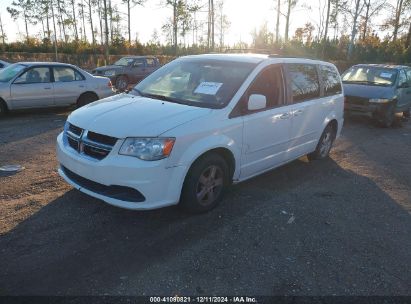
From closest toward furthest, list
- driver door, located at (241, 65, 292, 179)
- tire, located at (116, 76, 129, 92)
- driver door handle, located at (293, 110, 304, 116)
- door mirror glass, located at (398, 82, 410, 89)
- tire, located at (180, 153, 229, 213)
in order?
1. tire, located at (180, 153, 229, 213)
2. driver door, located at (241, 65, 292, 179)
3. driver door handle, located at (293, 110, 304, 116)
4. door mirror glass, located at (398, 82, 410, 89)
5. tire, located at (116, 76, 129, 92)

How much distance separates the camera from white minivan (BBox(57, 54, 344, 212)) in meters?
3.78

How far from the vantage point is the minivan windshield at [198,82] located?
15.0 feet

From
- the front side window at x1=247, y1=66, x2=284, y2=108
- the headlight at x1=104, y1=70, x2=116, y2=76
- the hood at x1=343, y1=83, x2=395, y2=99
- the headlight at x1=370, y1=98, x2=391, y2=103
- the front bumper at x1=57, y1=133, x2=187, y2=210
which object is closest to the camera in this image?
the front bumper at x1=57, y1=133, x2=187, y2=210

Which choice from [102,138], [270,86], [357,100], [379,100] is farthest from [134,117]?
[379,100]

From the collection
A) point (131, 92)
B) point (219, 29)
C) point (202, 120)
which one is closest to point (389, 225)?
point (202, 120)

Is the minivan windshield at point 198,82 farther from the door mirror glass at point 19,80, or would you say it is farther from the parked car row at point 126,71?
the parked car row at point 126,71

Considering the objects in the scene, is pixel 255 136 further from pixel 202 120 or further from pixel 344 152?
pixel 344 152

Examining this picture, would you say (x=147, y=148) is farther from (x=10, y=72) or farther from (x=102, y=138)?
(x=10, y=72)

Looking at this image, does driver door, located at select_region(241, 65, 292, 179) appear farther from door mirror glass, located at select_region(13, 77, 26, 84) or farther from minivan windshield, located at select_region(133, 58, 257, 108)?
door mirror glass, located at select_region(13, 77, 26, 84)

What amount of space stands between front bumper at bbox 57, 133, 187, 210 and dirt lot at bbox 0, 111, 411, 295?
0.37m

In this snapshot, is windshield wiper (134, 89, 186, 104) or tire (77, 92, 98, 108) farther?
tire (77, 92, 98, 108)

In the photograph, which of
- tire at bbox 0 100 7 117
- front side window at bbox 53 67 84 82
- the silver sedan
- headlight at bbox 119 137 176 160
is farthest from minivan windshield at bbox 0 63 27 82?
headlight at bbox 119 137 176 160

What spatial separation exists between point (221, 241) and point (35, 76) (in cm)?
780

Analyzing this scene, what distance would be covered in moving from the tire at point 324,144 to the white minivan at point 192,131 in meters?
0.68
